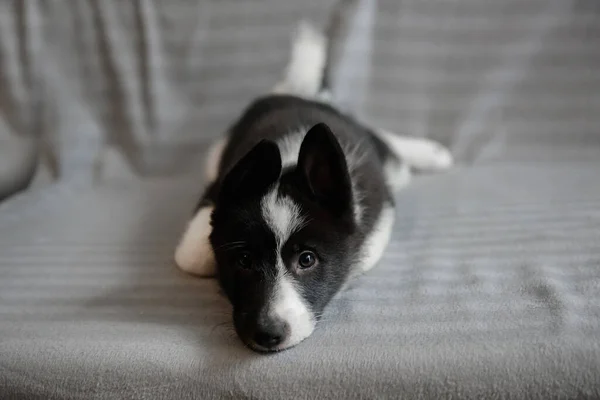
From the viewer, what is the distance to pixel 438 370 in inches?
51.4

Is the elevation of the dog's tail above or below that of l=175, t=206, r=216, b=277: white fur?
above

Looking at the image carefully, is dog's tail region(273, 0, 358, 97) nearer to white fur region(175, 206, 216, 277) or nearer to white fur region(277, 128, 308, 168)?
white fur region(277, 128, 308, 168)

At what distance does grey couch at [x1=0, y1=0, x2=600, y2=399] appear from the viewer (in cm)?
135

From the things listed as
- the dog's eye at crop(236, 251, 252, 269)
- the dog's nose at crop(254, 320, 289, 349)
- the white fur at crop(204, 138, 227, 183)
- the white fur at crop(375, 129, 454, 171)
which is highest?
the dog's eye at crop(236, 251, 252, 269)

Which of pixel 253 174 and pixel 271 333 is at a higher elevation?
pixel 253 174

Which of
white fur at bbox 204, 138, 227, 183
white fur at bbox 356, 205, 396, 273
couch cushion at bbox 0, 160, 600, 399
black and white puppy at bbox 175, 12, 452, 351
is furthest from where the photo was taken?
white fur at bbox 204, 138, 227, 183

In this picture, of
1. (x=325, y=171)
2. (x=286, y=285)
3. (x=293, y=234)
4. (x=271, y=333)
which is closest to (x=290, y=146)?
(x=325, y=171)

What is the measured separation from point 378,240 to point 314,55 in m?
0.94

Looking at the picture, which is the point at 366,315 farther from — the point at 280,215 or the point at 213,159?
the point at 213,159

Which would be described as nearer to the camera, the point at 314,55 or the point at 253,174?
the point at 253,174

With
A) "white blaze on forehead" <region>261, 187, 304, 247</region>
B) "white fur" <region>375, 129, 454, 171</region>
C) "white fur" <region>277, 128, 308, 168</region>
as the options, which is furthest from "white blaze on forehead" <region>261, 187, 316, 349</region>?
"white fur" <region>375, 129, 454, 171</region>

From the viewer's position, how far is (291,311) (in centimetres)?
139

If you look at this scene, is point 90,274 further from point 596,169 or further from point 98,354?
point 596,169

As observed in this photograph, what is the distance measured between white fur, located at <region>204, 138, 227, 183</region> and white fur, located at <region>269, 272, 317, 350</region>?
37.3 inches
